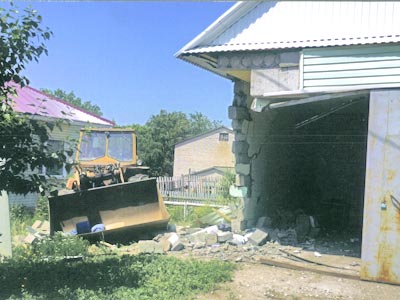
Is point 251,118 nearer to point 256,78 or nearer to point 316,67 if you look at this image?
point 256,78

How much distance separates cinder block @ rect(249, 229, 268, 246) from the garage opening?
582mm

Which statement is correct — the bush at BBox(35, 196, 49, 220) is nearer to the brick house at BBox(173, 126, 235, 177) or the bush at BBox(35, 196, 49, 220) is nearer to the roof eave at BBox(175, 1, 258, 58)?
the roof eave at BBox(175, 1, 258, 58)

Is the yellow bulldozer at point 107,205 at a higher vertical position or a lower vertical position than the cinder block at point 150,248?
higher

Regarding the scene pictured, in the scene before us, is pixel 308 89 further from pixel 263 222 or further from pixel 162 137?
→ pixel 162 137

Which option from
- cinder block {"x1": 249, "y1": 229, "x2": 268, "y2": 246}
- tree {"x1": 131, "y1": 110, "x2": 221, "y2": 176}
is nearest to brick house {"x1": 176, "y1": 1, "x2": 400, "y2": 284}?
cinder block {"x1": 249, "y1": 229, "x2": 268, "y2": 246}

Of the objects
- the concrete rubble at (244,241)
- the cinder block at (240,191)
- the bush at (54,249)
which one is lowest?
the concrete rubble at (244,241)

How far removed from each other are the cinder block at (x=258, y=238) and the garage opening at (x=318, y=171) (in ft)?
1.91

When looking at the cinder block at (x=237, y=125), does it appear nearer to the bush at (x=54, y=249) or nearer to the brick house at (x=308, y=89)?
the brick house at (x=308, y=89)

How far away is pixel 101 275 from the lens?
6.02 m

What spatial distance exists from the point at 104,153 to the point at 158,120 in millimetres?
22805

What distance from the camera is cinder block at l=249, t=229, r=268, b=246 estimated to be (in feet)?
29.1

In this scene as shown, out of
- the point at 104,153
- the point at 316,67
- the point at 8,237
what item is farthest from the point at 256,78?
the point at 8,237

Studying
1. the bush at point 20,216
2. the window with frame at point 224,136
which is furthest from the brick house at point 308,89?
the window with frame at point 224,136

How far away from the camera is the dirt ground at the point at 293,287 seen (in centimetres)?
583
